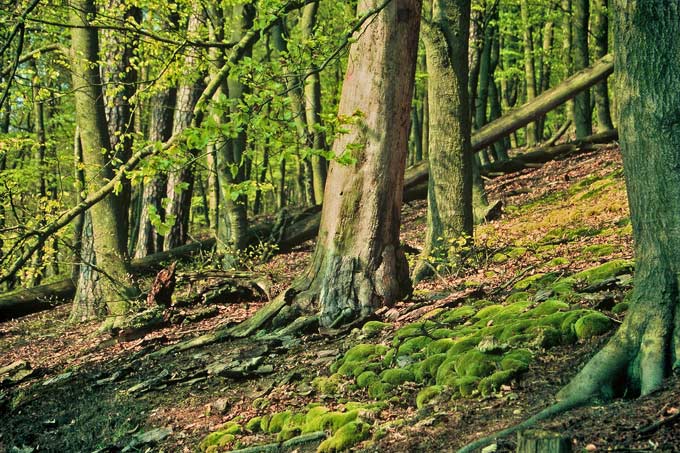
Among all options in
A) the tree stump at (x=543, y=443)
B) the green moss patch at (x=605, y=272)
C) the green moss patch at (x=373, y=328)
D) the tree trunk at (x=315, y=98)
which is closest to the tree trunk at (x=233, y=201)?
the tree trunk at (x=315, y=98)

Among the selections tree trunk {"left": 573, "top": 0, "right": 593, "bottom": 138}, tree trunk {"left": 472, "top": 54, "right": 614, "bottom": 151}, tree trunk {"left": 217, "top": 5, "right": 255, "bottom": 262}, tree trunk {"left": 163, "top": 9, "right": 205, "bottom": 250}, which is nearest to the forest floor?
tree trunk {"left": 217, "top": 5, "right": 255, "bottom": 262}

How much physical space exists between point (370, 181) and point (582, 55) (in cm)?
1235

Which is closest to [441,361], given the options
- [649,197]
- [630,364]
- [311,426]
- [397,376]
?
[397,376]

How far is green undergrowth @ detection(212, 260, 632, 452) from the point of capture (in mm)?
5652

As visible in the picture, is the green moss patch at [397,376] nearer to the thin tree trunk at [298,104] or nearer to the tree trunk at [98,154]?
the thin tree trunk at [298,104]

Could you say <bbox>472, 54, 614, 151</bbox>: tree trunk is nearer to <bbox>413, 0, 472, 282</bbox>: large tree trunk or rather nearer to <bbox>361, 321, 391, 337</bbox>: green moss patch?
<bbox>413, 0, 472, 282</bbox>: large tree trunk

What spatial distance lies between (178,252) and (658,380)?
1297 cm

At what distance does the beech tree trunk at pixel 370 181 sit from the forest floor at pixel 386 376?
0.41m

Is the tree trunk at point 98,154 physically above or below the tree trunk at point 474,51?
below

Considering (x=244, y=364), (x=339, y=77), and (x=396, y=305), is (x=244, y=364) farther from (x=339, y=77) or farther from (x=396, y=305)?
(x=339, y=77)

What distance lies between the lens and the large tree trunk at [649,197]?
177 inches

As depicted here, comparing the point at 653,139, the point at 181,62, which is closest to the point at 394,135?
the point at 181,62

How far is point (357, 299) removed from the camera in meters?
8.23

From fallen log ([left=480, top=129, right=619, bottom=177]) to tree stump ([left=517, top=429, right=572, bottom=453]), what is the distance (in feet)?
53.3
